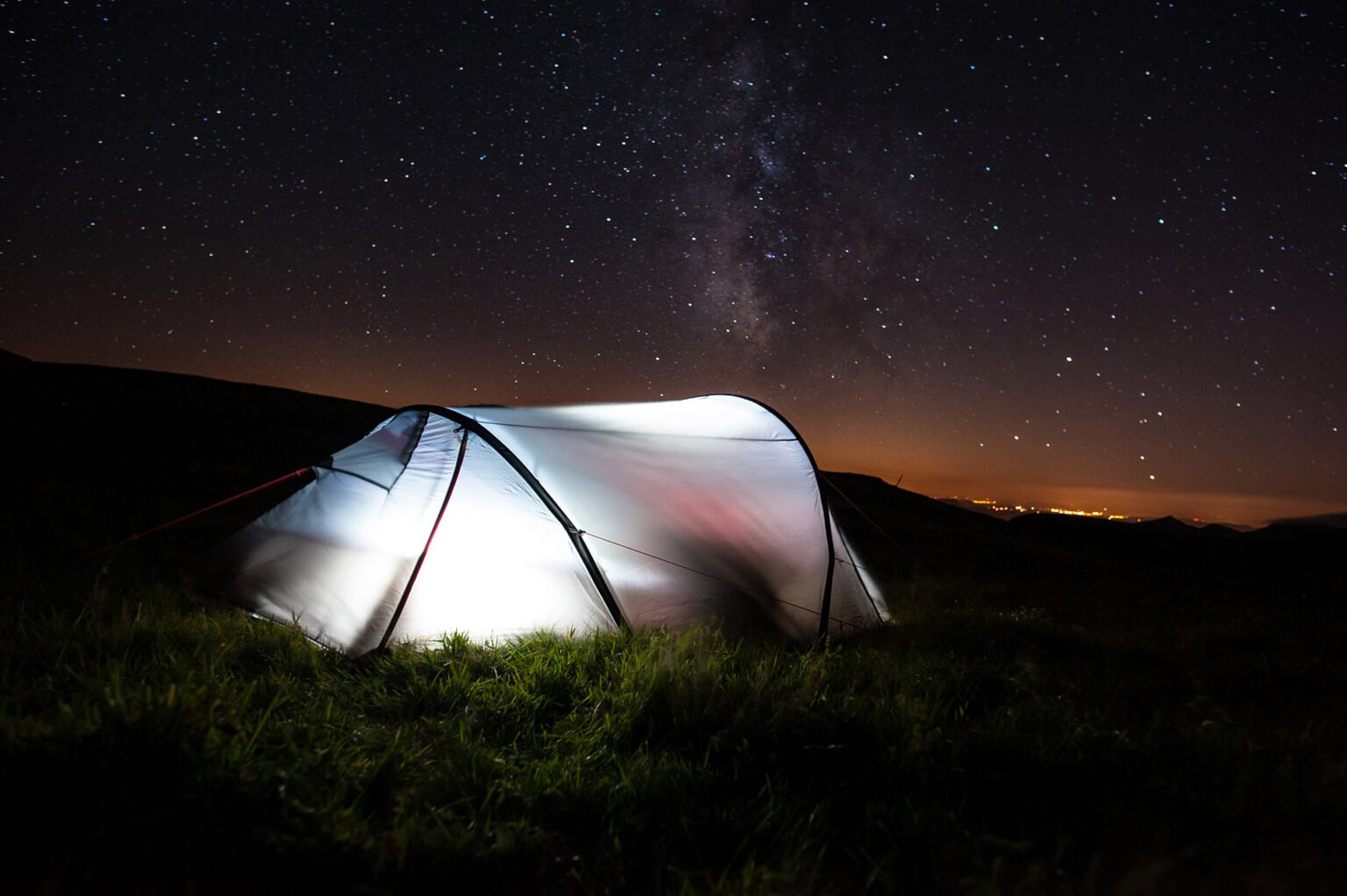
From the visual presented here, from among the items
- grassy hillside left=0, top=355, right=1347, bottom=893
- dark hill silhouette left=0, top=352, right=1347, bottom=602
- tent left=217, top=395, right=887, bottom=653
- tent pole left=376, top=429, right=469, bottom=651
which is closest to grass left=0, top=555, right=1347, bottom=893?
grassy hillside left=0, top=355, right=1347, bottom=893

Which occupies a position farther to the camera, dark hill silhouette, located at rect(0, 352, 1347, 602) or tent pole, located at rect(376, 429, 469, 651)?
dark hill silhouette, located at rect(0, 352, 1347, 602)

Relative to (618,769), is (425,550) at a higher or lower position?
higher

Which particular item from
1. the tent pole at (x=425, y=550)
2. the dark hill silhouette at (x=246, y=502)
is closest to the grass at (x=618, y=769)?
the tent pole at (x=425, y=550)

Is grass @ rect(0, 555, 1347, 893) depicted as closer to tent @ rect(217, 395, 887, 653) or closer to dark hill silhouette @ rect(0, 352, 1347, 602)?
tent @ rect(217, 395, 887, 653)

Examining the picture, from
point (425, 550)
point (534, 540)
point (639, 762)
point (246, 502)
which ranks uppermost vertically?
point (534, 540)

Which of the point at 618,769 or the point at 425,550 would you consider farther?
the point at 425,550

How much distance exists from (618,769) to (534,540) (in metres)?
2.30

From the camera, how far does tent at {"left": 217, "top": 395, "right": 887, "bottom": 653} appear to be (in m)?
4.93

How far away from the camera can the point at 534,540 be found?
5.12 metres

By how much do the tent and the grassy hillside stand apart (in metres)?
0.38

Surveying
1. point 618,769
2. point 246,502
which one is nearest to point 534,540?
point 618,769

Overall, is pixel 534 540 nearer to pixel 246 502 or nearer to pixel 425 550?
pixel 425 550

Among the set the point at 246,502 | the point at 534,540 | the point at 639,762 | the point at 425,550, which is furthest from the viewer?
the point at 246,502

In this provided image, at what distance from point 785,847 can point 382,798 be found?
1719 mm
